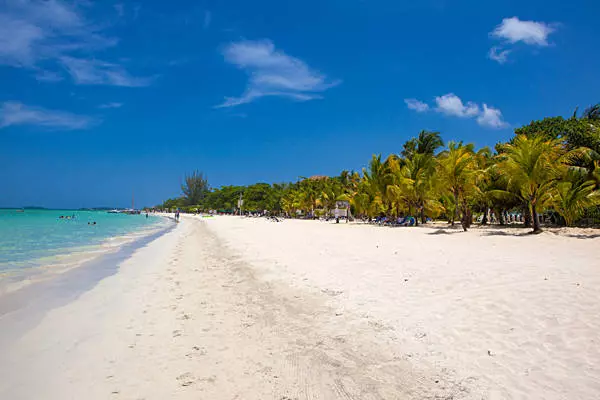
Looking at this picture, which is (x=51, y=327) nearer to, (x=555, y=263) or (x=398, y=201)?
(x=555, y=263)

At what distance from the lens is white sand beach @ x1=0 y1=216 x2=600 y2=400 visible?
2938 millimetres

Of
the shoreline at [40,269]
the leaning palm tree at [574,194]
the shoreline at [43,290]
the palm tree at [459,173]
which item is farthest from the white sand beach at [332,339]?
the palm tree at [459,173]

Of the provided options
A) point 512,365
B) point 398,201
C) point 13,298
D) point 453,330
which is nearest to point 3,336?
point 13,298

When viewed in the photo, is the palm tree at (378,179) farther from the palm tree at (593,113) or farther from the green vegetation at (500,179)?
the palm tree at (593,113)

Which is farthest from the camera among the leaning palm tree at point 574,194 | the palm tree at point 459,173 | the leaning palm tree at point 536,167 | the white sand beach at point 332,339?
the palm tree at point 459,173

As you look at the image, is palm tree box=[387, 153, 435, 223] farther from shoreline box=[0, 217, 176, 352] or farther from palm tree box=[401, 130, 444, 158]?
shoreline box=[0, 217, 176, 352]

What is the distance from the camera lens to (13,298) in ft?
21.2

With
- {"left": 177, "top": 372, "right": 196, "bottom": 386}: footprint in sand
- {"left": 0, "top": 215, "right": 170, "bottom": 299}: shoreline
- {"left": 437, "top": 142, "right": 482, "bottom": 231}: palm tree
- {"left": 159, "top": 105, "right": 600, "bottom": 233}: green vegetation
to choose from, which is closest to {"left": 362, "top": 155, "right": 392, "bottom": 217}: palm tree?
{"left": 159, "top": 105, "right": 600, "bottom": 233}: green vegetation

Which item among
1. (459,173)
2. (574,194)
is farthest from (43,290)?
(459,173)

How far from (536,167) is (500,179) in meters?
6.11

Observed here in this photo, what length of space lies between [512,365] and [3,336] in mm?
6038

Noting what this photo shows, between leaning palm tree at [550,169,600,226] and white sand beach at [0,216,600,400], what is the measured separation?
26.7 feet

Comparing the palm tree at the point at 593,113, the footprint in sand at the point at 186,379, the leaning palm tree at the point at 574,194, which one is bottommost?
the footprint in sand at the point at 186,379

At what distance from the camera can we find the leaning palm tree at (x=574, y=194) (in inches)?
526
